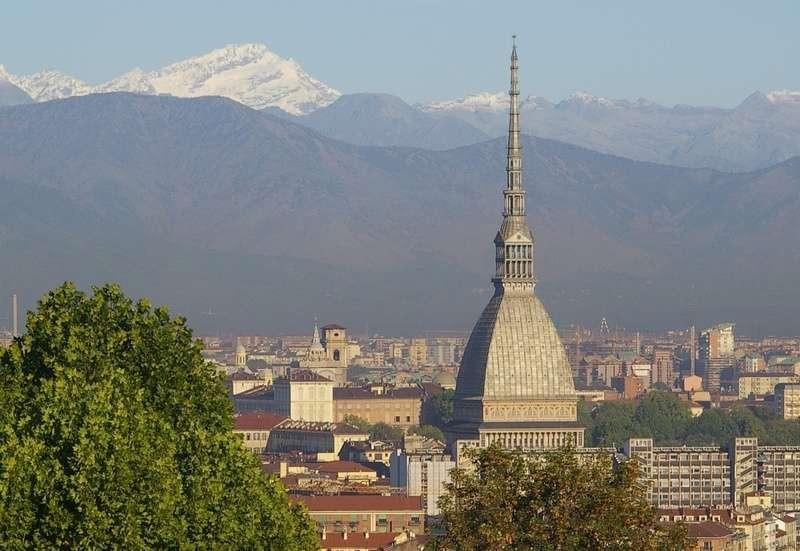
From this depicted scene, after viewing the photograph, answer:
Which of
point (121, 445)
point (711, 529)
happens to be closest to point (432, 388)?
point (711, 529)

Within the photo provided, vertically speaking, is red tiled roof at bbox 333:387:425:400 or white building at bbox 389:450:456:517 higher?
red tiled roof at bbox 333:387:425:400

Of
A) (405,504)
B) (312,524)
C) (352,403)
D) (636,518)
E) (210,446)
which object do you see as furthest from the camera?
(352,403)

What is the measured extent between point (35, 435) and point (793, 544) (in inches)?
2995

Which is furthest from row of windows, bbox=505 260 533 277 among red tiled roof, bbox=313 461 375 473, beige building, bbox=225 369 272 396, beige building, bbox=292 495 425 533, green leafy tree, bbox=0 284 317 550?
green leafy tree, bbox=0 284 317 550

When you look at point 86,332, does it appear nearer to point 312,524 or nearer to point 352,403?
point 312,524

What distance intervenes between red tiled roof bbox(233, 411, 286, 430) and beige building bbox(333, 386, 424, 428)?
8.24 metres

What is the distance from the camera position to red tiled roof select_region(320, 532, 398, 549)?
290 ft

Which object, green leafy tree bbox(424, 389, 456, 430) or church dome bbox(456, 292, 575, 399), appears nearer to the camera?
church dome bbox(456, 292, 575, 399)

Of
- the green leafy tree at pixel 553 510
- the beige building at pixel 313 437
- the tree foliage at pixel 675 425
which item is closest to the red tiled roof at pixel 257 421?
the beige building at pixel 313 437

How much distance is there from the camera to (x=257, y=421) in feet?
525

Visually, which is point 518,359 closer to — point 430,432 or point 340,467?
point 430,432

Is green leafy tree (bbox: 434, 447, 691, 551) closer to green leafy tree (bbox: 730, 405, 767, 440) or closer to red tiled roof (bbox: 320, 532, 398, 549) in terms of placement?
red tiled roof (bbox: 320, 532, 398, 549)

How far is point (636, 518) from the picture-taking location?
43.2 m

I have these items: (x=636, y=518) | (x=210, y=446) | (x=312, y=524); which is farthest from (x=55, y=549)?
(x=636, y=518)
